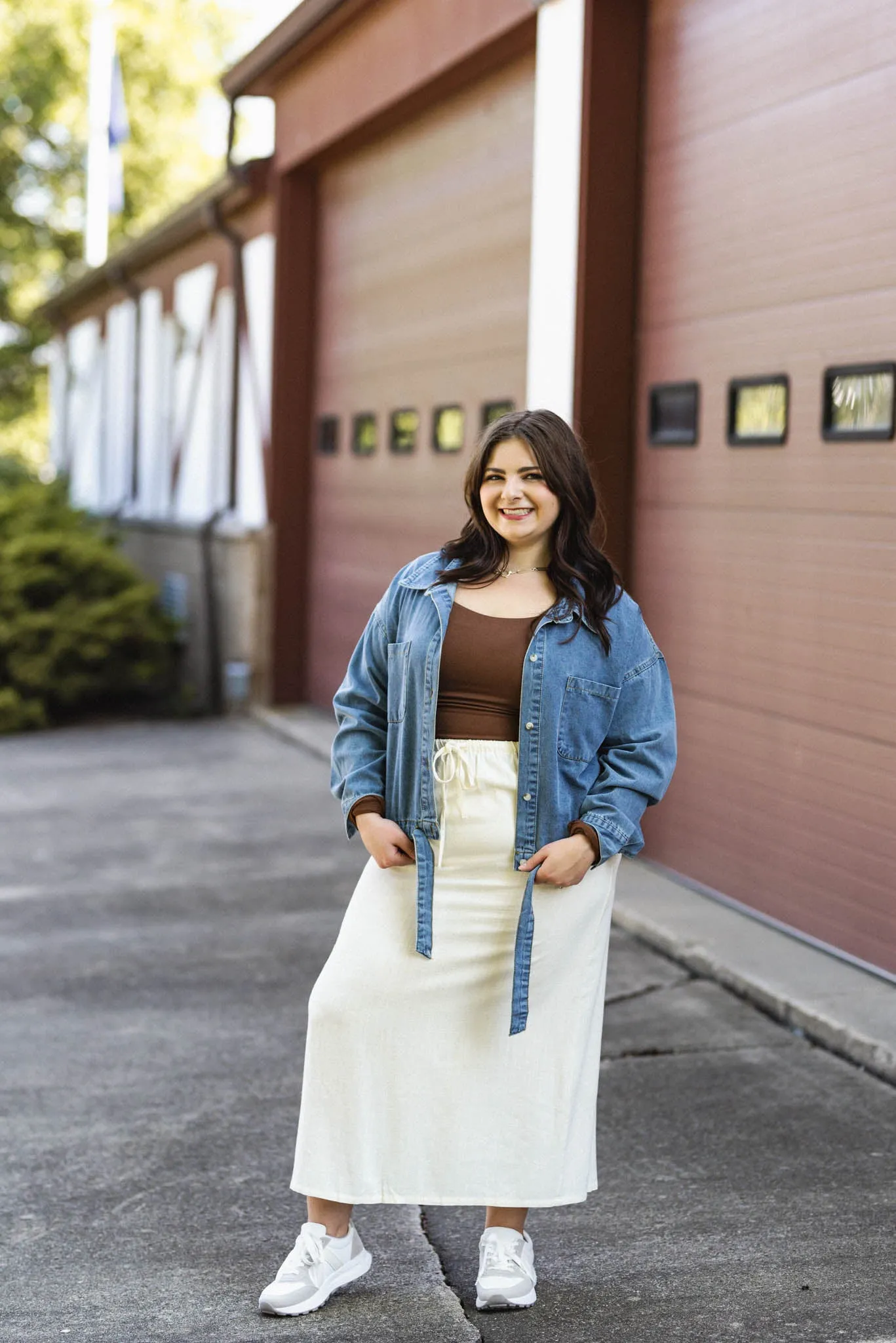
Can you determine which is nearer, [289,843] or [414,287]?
[289,843]

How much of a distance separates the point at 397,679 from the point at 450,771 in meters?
0.22

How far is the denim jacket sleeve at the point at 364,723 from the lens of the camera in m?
3.53

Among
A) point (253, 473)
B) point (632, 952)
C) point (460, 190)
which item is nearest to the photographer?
point (632, 952)

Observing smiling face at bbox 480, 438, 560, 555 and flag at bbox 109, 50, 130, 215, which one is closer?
smiling face at bbox 480, 438, 560, 555

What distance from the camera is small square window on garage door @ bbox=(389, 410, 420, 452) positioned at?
420 inches

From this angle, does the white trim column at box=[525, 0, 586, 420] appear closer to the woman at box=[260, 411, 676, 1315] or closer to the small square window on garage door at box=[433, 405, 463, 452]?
the small square window on garage door at box=[433, 405, 463, 452]

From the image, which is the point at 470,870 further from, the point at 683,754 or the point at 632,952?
the point at 683,754

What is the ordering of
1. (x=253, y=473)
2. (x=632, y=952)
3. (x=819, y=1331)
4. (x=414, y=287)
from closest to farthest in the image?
(x=819, y=1331), (x=632, y=952), (x=414, y=287), (x=253, y=473)

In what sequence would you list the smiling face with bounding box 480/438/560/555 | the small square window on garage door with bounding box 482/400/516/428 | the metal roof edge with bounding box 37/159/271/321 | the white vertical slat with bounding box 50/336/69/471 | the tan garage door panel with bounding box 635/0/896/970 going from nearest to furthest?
the smiling face with bounding box 480/438/560/555, the tan garage door panel with bounding box 635/0/896/970, the small square window on garage door with bounding box 482/400/516/428, the metal roof edge with bounding box 37/159/271/321, the white vertical slat with bounding box 50/336/69/471

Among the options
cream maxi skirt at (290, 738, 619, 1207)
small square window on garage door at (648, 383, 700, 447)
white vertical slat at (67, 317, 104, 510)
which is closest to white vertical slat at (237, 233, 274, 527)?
small square window on garage door at (648, 383, 700, 447)

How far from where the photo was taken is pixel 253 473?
13445 mm

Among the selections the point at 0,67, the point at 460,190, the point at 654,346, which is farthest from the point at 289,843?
the point at 0,67

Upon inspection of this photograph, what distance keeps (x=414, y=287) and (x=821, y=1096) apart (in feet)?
22.6

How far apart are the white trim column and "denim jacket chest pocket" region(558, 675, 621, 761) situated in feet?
14.3
